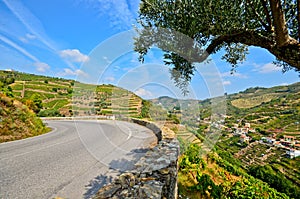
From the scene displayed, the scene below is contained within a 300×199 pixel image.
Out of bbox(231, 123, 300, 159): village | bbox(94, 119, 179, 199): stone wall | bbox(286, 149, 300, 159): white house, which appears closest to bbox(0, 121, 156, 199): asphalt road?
bbox(94, 119, 179, 199): stone wall

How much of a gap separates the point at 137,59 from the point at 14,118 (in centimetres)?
1186

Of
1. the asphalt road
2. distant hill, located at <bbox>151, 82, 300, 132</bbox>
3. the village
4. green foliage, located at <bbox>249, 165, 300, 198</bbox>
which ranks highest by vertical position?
distant hill, located at <bbox>151, 82, 300, 132</bbox>

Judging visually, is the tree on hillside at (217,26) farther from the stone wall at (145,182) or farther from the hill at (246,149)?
the stone wall at (145,182)

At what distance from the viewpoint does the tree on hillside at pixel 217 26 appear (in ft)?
11.8

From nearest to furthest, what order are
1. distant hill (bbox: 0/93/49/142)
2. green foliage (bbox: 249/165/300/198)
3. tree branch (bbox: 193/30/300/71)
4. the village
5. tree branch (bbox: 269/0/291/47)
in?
tree branch (bbox: 269/0/291/47) → tree branch (bbox: 193/30/300/71) → green foliage (bbox: 249/165/300/198) → the village → distant hill (bbox: 0/93/49/142)

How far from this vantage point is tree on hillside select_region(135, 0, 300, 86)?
360 centimetres

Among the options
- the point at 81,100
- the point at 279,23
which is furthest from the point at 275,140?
the point at 81,100

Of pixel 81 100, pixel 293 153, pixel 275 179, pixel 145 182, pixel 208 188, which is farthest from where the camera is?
pixel 81 100

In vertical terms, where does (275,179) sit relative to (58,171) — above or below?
below

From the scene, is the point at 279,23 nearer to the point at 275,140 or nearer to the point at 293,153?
the point at 293,153

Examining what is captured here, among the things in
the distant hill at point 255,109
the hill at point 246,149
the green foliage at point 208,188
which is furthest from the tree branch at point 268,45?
the green foliage at point 208,188

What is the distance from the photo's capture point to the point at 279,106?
11359 millimetres

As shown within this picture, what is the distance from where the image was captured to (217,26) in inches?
167

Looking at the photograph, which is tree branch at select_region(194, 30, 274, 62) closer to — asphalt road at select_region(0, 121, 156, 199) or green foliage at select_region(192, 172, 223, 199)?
green foliage at select_region(192, 172, 223, 199)
